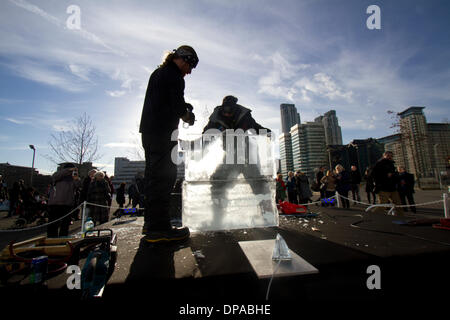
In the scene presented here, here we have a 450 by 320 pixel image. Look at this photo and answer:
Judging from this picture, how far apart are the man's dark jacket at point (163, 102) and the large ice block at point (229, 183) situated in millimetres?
907

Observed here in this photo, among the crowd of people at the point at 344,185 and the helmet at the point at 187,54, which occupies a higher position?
the helmet at the point at 187,54

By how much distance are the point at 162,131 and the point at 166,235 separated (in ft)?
3.51

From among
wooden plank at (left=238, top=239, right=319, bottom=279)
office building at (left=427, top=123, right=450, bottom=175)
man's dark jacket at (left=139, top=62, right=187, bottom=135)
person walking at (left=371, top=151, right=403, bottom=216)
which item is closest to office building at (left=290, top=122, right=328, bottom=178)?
office building at (left=427, top=123, right=450, bottom=175)

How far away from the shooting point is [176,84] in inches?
85.3

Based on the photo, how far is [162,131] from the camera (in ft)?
6.99

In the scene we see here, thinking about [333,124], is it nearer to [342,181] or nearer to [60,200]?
[342,181]

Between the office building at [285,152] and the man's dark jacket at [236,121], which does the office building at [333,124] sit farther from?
the man's dark jacket at [236,121]

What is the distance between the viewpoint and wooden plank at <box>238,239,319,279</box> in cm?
111

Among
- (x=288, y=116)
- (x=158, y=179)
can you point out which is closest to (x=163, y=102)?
(x=158, y=179)

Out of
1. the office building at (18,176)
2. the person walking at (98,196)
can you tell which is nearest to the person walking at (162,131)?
the person walking at (98,196)

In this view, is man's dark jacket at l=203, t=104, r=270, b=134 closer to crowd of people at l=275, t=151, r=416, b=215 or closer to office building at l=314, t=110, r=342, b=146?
crowd of people at l=275, t=151, r=416, b=215

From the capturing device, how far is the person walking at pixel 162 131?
202cm
